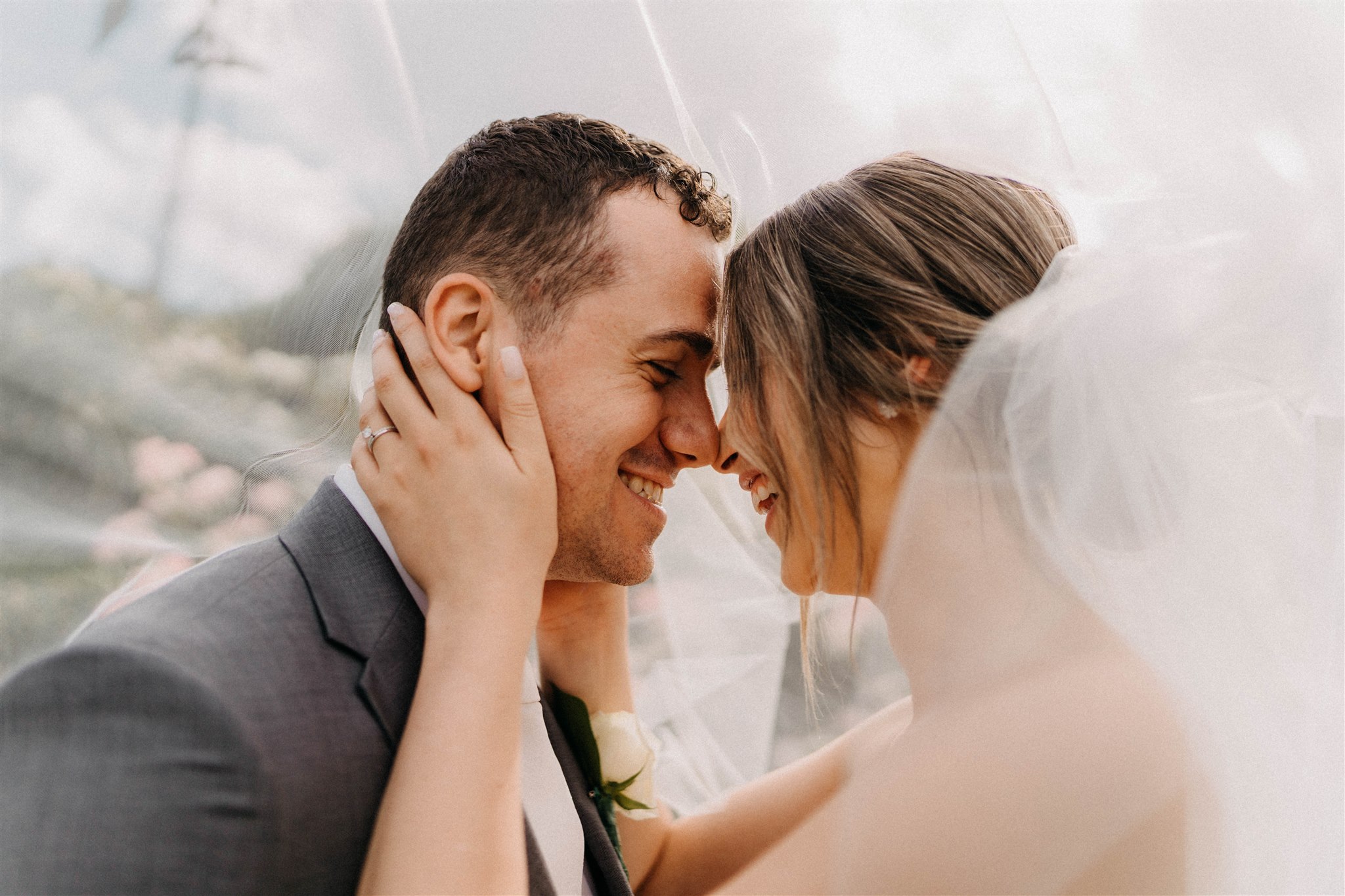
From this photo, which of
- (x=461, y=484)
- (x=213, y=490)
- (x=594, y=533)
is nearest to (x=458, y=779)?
(x=461, y=484)

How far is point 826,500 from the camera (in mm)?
2037

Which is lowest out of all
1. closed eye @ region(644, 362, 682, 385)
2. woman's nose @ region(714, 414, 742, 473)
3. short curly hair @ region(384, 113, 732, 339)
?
woman's nose @ region(714, 414, 742, 473)

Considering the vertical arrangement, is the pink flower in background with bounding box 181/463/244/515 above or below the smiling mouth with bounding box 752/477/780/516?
above

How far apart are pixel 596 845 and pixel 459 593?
839 millimetres

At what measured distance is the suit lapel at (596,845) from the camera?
2.26 metres

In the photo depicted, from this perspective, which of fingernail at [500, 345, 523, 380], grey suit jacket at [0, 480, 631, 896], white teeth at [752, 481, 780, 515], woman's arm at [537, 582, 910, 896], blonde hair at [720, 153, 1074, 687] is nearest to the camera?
grey suit jacket at [0, 480, 631, 896]

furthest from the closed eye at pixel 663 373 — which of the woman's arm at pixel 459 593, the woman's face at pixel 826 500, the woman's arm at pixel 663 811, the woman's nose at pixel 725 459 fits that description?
the woman's arm at pixel 663 811

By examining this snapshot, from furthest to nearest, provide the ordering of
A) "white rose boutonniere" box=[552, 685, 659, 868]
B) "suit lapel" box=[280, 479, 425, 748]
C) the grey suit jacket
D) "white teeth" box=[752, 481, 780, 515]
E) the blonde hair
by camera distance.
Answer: "white rose boutonniere" box=[552, 685, 659, 868] < "white teeth" box=[752, 481, 780, 515] < the blonde hair < "suit lapel" box=[280, 479, 425, 748] < the grey suit jacket

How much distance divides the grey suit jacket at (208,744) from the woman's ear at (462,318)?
66 centimetres

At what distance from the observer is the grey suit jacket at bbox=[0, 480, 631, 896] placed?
1.42 metres

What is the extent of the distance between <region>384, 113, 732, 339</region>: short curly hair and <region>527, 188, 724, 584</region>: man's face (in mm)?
49

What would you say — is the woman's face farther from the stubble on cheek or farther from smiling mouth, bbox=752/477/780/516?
the stubble on cheek

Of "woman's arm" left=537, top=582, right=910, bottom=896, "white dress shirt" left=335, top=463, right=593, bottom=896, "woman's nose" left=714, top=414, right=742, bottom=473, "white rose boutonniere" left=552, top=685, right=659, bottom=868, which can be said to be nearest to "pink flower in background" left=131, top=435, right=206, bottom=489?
"white dress shirt" left=335, top=463, right=593, bottom=896

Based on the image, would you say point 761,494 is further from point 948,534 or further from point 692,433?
point 948,534
